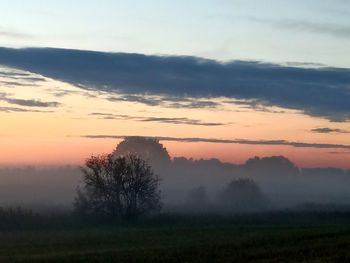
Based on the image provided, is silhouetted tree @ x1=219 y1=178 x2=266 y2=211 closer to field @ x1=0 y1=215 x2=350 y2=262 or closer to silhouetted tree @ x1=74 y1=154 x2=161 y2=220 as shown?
silhouetted tree @ x1=74 y1=154 x2=161 y2=220

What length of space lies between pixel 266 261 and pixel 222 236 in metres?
16.5

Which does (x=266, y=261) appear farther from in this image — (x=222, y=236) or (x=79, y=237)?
(x=79, y=237)

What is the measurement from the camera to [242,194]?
515 ft

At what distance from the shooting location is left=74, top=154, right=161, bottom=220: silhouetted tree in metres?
80.4

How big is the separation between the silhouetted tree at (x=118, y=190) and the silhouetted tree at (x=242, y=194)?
212 ft

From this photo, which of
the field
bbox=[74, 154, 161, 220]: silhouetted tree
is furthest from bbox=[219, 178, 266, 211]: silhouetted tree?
the field

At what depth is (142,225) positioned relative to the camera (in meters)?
72.9

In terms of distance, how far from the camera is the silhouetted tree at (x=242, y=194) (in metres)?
148

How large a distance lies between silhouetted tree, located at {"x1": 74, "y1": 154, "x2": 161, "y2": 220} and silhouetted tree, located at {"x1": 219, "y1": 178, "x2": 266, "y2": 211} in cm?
6448

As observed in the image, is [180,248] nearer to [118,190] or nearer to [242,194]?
[118,190]

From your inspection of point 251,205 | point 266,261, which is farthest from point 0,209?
point 251,205

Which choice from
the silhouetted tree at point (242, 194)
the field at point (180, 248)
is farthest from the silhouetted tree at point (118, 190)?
the silhouetted tree at point (242, 194)

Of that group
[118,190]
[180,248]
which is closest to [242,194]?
[118,190]

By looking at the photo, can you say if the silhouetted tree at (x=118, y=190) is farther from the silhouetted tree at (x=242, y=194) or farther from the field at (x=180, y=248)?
the silhouetted tree at (x=242, y=194)
